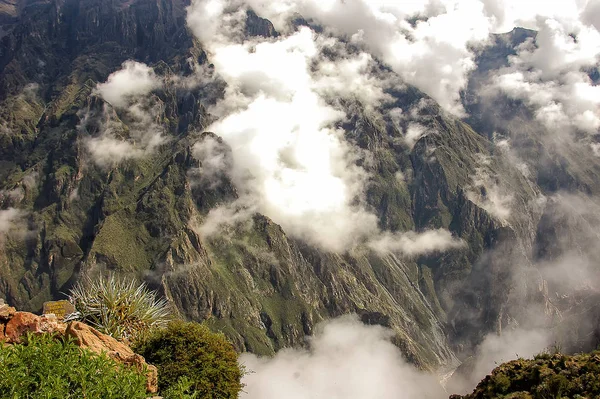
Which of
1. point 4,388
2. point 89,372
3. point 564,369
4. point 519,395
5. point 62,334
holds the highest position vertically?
point 564,369

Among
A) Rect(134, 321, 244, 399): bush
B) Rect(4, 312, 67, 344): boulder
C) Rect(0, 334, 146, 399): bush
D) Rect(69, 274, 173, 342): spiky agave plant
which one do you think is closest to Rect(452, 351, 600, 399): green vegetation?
Rect(134, 321, 244, 399): bush

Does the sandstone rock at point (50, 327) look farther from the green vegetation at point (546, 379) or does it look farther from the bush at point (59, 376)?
the green vegetation at point (546, 379)

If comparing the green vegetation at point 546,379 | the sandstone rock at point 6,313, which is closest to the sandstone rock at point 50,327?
the sandstone rock at point 6,313

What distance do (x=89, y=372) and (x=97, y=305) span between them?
28.4m

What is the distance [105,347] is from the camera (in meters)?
37.9

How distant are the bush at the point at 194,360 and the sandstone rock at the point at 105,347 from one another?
17240 mm

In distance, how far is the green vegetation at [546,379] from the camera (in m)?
40.7

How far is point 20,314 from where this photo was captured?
3588 cm

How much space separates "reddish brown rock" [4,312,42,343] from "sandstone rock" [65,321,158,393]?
91.8 inches

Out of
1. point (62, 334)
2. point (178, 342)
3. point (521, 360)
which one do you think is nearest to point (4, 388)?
point (62, 334)

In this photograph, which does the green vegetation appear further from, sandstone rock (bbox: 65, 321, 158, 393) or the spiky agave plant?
the spiky agave plant

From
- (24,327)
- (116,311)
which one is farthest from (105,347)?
(116,311)

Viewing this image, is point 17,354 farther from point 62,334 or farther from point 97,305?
point 97,305

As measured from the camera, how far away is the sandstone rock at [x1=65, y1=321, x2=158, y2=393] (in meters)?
35.3
